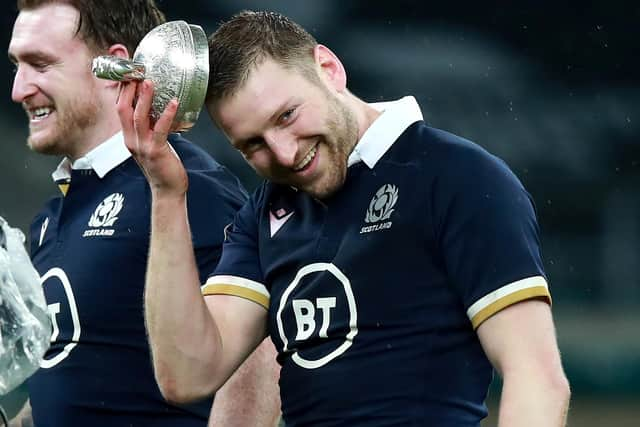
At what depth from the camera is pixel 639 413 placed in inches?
257

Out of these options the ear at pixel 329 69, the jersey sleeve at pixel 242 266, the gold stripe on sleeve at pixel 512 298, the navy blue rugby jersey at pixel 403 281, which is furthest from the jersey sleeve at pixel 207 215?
the gold stripe on sleeve at pixel 512 298

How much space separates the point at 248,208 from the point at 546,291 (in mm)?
714

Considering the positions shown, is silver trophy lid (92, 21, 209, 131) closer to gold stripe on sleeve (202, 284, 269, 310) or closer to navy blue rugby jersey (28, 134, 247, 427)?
gold stripe on sleeve (202, 284, 269, 310)

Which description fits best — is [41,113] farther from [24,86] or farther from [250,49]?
[250,49]

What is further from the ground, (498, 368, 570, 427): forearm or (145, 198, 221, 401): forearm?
(498, 368, 570, 427): forearm

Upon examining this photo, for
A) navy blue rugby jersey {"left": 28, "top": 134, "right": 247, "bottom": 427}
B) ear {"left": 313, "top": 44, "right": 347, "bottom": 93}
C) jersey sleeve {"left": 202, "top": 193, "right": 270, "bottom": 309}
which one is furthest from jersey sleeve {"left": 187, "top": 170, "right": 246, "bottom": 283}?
ear {"left": 313, "top": 44, "right": 347, "bottom": 93}

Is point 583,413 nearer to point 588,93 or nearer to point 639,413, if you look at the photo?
point 639,413

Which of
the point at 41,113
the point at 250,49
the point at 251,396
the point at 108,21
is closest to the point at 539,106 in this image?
the point at 108,21

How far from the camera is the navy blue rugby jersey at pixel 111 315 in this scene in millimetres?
3080

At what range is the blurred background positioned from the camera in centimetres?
636

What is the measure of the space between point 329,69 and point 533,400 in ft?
2.57

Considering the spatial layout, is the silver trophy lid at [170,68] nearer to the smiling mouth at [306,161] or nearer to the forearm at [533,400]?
the smiling mouth at [306,161]

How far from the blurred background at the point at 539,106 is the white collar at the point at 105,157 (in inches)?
117

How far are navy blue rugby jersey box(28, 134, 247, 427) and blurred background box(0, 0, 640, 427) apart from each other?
10.4ft
